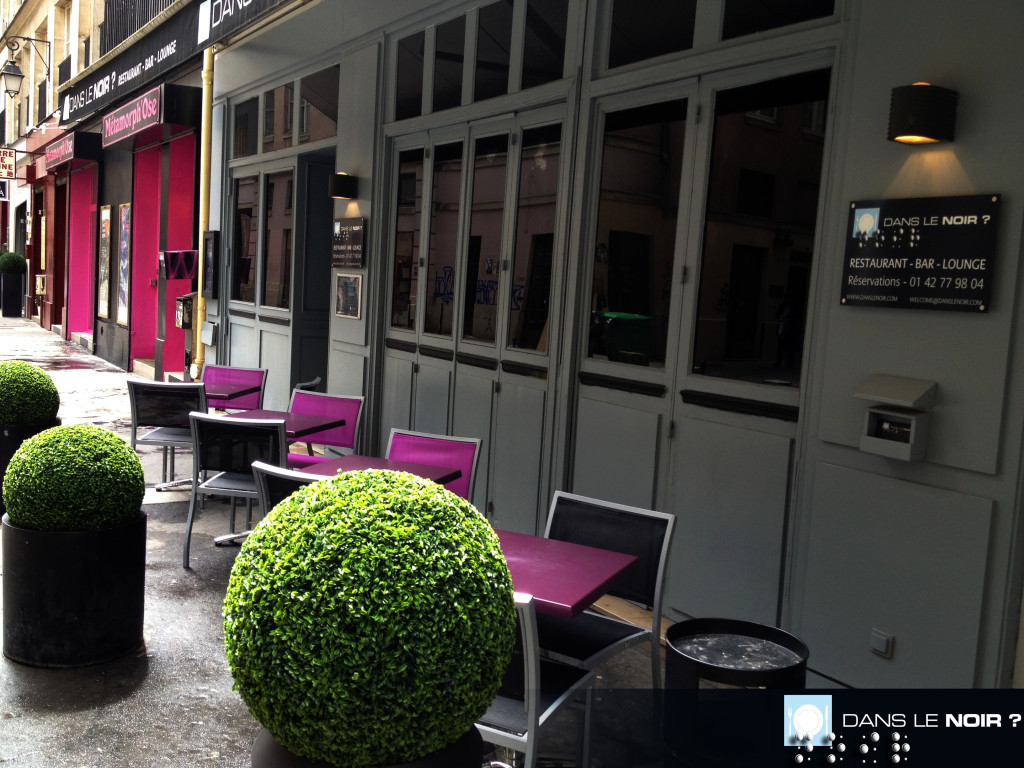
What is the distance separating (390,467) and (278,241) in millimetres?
5734

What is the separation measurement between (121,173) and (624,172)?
43.8ft

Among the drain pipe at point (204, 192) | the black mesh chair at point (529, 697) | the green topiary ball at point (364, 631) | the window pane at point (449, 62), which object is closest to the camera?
the green topiary ball at point (364, 631)

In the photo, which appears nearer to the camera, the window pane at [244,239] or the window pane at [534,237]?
the window pane at [534,237]

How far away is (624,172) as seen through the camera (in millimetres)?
5340

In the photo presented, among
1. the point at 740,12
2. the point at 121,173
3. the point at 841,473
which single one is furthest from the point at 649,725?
the point at 121,173

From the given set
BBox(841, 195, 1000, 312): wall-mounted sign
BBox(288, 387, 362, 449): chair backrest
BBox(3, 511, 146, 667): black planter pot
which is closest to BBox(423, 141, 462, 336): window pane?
BBox(288, 387, 362, 449): chair backrest

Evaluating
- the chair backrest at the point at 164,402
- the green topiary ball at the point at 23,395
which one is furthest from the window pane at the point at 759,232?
the green topiary ball at the point at 23,395

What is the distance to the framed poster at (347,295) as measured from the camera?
8.09 meters

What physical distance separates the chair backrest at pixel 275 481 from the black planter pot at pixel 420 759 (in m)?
1.94

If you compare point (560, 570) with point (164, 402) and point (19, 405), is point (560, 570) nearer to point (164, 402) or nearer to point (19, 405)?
point (164, 402)

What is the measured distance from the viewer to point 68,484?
3994mm

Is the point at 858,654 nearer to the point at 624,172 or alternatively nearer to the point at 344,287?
the point at 624,172

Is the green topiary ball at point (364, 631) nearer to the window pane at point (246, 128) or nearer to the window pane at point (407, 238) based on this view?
the window pane at point (407, 238)

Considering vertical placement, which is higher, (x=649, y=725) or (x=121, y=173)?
(x=121, y=173)
